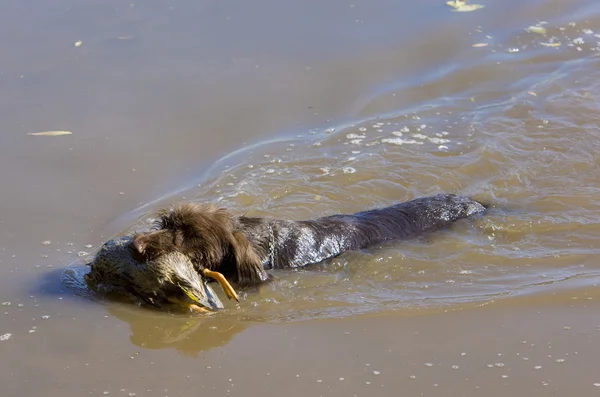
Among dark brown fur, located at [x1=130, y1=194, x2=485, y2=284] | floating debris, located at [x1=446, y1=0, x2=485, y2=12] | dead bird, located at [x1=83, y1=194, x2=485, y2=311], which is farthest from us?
floating debris, located at [x1=446, y1=0, x2=485, y2=12]

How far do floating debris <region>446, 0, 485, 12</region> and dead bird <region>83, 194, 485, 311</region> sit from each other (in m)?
5.79

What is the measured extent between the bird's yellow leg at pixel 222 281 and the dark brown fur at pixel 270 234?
0.09 metres

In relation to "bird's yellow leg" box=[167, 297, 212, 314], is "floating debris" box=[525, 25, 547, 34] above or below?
above

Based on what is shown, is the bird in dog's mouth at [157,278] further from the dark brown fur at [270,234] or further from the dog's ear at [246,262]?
the dog's ear at [246,262]

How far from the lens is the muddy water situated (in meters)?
5.50

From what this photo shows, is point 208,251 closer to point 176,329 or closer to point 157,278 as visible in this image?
point 157,278

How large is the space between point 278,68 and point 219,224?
4.37m

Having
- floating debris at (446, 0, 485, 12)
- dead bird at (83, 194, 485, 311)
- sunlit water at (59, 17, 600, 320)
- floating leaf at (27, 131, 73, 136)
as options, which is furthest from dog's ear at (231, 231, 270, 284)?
floating debris at (446, 0, 485, 12)

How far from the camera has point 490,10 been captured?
470 inches

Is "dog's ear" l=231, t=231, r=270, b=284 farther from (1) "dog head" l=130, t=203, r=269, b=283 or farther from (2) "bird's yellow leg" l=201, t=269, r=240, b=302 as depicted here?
(2) "bird's yellow leg" l=201, t=269, r=240, b=302

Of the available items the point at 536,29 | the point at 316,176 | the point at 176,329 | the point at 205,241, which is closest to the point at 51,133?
the point at 316,176

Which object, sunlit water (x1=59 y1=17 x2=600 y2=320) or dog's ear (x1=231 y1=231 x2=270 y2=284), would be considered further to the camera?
sunlit water (x1=59 y1=17 x2=600 y2=320)

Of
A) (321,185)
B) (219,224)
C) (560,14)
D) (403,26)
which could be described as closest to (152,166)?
(321,185)

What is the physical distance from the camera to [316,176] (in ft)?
27.9
